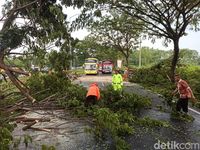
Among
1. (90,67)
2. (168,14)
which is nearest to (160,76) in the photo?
(168,14)

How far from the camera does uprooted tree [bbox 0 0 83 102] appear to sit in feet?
43.3

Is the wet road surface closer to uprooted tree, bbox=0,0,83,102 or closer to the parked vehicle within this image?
uprooted tree, bbox=0,0,83,102

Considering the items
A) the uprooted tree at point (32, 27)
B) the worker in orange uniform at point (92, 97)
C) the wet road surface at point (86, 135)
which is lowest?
the wet road surface at point (86, 135)

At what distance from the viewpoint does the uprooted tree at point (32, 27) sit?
1320 cm

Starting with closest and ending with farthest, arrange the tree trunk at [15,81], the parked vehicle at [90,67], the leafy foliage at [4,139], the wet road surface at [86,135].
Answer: the leafy foliage at [4,139] < the wet road surface at [86,135] < the tree trunk at [15,81] < the parked vehicle at [90,67]

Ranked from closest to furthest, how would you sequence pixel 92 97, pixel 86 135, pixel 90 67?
pixel 86 135, pixel 92 97, pixel 90 67

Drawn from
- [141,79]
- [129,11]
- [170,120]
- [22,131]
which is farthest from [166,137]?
[141,79]

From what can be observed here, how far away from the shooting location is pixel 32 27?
46.7 feet

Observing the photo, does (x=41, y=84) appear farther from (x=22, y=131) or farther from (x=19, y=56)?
(x=22, y=131)

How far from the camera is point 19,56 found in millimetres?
13836

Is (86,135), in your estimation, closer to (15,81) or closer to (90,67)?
(15,81)

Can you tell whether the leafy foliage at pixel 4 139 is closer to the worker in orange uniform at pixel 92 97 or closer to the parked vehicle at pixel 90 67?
the worker in orange uniform at pixel 92 97

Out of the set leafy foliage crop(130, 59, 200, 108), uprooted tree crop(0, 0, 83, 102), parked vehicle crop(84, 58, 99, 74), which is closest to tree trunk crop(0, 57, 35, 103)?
uprooted tree crop(0, 0, 83, 102)

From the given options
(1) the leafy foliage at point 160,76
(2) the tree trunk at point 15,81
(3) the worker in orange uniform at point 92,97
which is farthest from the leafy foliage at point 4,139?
(1) the leafy foliage at point 160,76
